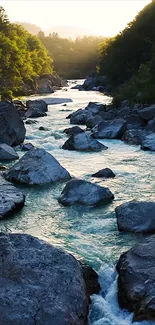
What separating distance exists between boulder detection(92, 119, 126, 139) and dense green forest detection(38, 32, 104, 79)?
7161 cm

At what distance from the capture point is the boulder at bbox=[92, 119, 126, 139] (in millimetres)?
18766

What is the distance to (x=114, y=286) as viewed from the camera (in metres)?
6.29

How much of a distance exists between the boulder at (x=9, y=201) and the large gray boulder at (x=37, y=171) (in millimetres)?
1285

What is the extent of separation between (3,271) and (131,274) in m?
1.91

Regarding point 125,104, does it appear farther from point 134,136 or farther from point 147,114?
point 134,136

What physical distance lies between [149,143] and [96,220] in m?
8.03

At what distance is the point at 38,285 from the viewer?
5441 mm

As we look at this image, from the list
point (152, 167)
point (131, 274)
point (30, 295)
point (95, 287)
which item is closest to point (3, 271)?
point (30, 295)

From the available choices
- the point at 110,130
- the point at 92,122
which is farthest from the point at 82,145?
the point at 92,122

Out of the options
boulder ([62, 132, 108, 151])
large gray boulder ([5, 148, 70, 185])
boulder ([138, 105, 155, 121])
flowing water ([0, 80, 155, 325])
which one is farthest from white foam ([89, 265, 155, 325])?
boulder ([138, 105, 155, 121])

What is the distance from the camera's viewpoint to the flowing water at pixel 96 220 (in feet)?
20.4

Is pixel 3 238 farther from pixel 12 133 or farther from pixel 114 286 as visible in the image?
pixel 12 133

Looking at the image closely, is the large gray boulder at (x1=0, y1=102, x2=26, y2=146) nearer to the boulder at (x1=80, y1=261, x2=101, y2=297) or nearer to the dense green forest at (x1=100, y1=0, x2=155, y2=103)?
the boulder at (x1=80, y1=261, x2=101, y2=297)

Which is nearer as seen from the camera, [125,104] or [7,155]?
[7,155]
